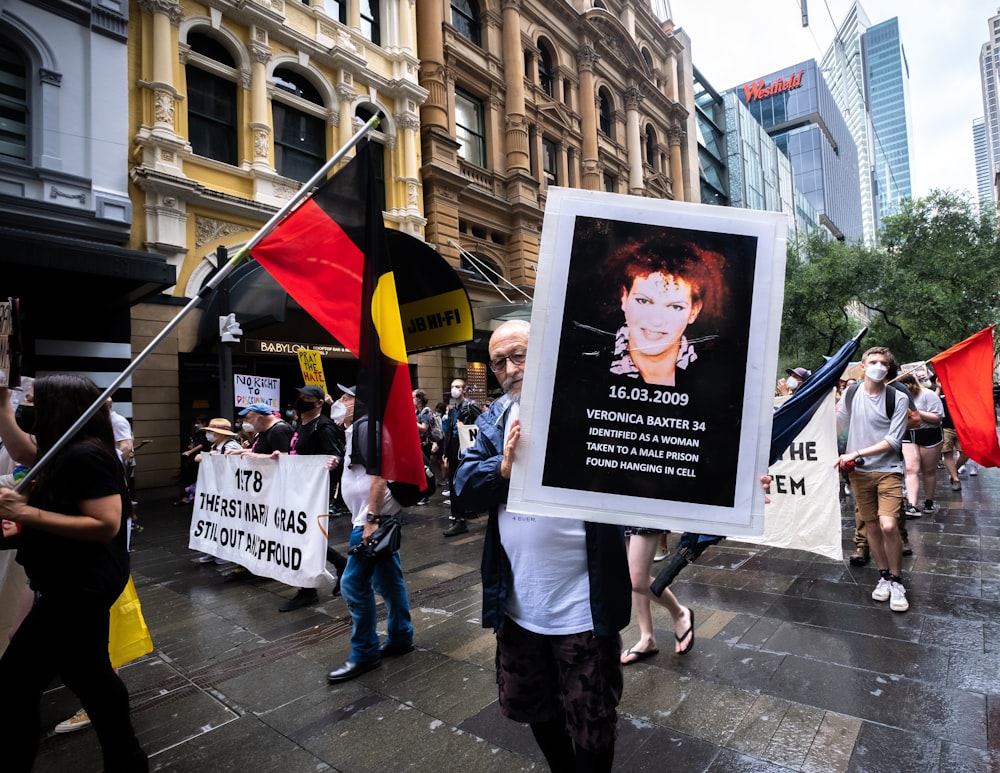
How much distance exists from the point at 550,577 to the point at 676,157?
3478cm

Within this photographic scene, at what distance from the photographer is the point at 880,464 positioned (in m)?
4.68

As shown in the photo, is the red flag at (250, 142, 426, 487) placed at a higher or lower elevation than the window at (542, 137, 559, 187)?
lower

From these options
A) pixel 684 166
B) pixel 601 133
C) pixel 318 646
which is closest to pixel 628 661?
pixel 318 646

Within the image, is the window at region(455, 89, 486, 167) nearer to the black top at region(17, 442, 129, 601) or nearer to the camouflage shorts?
the black top at region(17, 442, 129, 601)

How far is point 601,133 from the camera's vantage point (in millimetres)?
26172

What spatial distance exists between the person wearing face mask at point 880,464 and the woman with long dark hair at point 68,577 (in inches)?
191

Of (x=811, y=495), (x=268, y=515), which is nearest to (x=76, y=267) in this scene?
(x=268, y=515)

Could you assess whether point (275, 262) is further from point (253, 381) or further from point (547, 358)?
point (253, 381)

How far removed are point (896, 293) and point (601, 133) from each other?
1395 cm

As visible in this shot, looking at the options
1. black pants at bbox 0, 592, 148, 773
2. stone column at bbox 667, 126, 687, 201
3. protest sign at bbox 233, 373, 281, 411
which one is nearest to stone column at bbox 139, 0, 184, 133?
protest sign at bbox 233, 373, 281, 411

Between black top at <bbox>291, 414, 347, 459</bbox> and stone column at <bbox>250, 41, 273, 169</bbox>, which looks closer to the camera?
black top at <bbox>291, 414, 347, 459</bbox>

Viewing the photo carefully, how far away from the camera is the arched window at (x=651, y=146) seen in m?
31.1

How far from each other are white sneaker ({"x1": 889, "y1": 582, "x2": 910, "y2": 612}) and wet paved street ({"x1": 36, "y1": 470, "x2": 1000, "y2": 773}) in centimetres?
7

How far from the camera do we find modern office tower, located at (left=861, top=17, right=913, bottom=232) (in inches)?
6791
